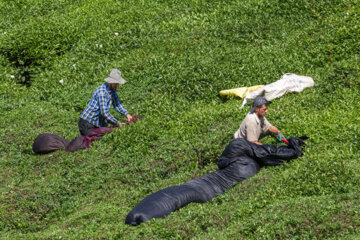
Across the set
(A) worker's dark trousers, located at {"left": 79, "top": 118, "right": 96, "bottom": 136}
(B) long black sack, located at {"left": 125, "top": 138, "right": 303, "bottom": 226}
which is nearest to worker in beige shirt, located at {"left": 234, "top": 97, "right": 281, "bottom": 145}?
(B) long black sack, located at {"left": 125, "top": 138, "right": 303, "bottom": 226}

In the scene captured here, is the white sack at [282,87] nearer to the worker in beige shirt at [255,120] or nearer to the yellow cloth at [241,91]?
the yellow cloth at [241,91]

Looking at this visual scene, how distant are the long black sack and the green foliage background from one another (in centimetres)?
18

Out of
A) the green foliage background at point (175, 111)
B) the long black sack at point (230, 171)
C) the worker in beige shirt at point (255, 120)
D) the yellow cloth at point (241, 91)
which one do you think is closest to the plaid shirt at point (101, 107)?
the green foliage background at point (175, 111)

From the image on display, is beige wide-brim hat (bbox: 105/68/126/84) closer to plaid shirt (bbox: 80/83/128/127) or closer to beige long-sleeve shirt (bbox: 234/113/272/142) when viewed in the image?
plaid shirt (bbox: 80/83/128/127)

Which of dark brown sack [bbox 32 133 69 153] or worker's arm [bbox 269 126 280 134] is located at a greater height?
worker's arm [bbox 269 126 280 134]

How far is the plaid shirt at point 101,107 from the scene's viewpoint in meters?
10.2

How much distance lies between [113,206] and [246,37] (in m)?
8.48

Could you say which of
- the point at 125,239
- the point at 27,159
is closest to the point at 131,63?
the point at 27,159

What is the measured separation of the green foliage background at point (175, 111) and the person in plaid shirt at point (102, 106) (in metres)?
0.48

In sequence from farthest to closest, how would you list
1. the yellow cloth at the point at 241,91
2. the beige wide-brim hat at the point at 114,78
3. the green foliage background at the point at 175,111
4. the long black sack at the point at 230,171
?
1. the yellow cloth at the point at 241,91
2. the beige wide-brim hat at the point at 114,78
3. the long black sack at the point at 230,171
4. the green foliage background at the point at 175,111

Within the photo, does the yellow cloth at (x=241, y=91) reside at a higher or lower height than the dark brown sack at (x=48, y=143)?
higher

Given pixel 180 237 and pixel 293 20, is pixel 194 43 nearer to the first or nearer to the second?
pixel 293 20

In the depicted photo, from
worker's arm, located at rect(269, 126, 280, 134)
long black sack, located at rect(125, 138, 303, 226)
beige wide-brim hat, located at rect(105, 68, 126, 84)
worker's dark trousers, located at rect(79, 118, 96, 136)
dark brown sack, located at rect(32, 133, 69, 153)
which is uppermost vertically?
beige wide-brim hat, located at rect(105, 68, 126, 84)

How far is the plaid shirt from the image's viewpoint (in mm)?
10180
